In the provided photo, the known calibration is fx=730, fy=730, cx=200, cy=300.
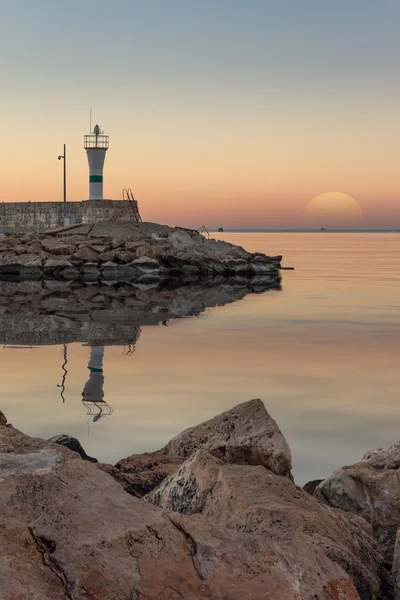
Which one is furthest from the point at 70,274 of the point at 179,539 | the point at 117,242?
the point at 179,539

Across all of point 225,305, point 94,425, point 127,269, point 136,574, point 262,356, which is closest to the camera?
point 136,574

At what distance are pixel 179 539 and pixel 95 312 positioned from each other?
17498mm

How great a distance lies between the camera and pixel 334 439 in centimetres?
787

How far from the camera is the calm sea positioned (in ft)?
26.1

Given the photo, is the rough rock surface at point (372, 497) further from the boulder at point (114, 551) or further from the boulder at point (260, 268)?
the boulder at point (260, 268)

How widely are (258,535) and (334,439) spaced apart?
452 centimetres

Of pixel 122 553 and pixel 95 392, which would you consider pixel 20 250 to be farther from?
pixel 122 553

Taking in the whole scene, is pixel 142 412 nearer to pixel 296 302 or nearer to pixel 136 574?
pixel 136 574

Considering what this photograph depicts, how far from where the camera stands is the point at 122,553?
9.86 feet

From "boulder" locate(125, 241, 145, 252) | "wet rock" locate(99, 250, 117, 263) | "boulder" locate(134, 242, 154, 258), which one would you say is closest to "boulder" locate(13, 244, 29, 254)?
"wet rock" locate(99, 250, 117, 263)

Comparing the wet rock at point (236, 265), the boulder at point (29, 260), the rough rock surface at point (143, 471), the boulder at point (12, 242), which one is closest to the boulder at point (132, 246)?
the boulder at point (29, 260)

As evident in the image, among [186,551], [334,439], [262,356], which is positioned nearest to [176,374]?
[262,356]

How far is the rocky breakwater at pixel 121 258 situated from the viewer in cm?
3294

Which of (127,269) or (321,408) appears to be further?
(127,269)
